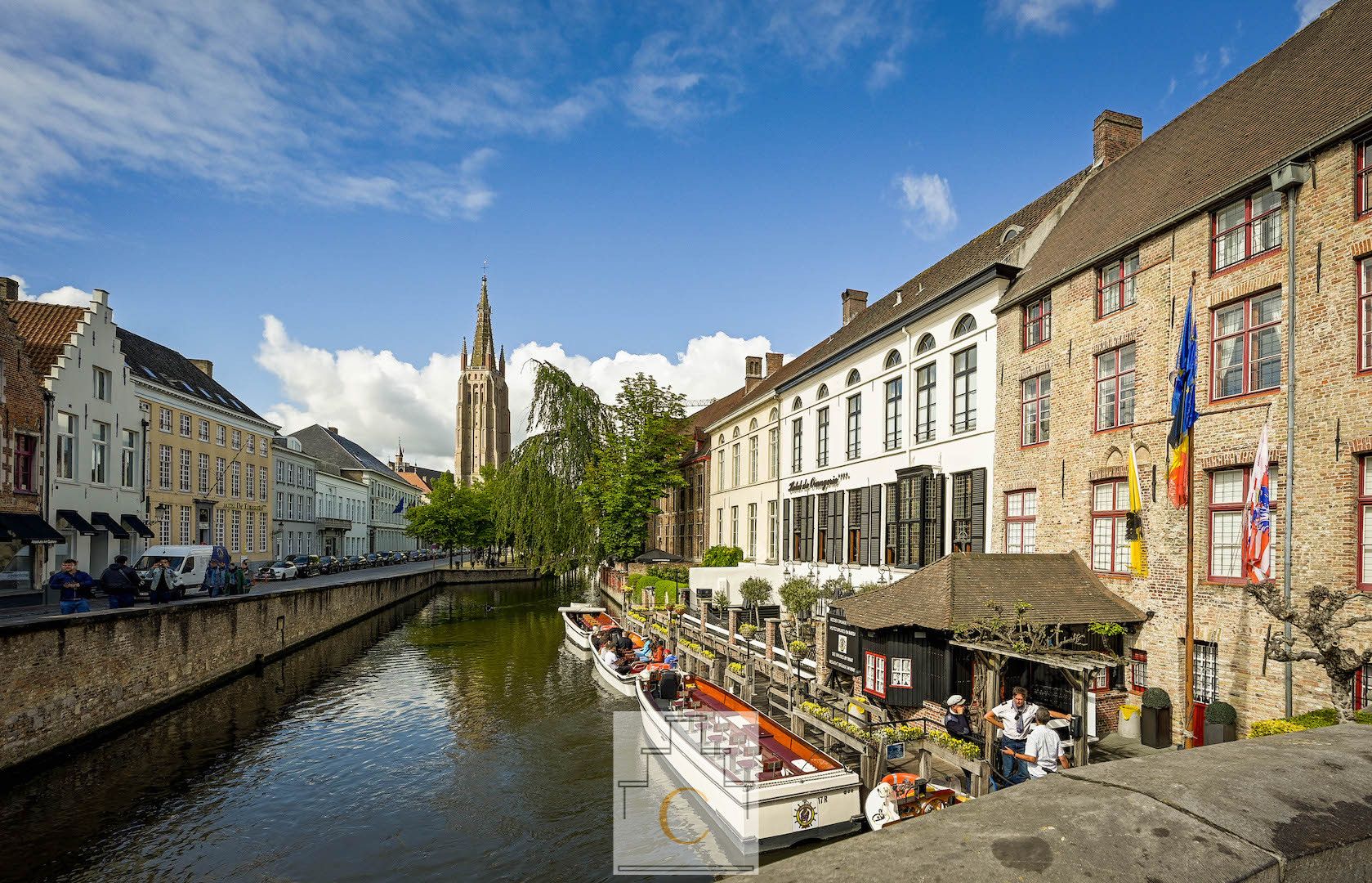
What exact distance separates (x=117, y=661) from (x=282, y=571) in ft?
89.0

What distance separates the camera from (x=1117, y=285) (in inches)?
668

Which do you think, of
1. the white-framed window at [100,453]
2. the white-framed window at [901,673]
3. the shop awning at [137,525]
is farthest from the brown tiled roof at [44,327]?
the white-framed window at [901,673]

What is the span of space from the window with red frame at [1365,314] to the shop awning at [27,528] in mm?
34006

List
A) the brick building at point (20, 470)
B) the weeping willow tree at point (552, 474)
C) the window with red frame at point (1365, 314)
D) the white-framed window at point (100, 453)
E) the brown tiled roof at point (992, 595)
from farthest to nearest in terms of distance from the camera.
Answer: the weeping willow tree at point (552, 474) < the white-framed window at point (100, 453) < the brick building at point (20, 470) < the brown tiled roof at point (992, 595) < the window with red frame at point (1365, 314)

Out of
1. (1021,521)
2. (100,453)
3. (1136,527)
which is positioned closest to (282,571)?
(100,453)

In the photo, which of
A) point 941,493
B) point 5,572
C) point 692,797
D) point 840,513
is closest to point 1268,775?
point 692,797

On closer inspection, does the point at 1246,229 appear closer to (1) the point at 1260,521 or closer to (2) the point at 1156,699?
(1) the point at 1260,521

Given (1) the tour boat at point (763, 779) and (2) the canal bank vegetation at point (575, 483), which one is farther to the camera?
(2) the canal bank vegetation at point (575, 483)

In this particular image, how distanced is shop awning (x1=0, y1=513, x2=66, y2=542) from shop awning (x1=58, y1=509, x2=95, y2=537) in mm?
2263

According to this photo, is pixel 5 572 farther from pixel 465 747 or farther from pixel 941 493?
pixel 941 493

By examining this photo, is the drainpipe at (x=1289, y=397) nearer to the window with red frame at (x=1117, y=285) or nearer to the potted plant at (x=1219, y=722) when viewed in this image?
the potted plant at (x=1219, y=722)

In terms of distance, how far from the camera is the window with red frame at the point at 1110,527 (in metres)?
16.2

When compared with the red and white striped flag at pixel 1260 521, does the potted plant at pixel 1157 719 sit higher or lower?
lower

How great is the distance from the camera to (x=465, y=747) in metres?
18.5
